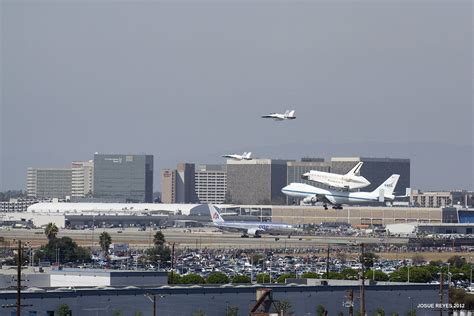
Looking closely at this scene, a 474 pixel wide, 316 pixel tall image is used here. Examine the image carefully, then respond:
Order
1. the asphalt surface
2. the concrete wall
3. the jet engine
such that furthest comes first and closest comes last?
the jet engine → the asphalt surface → the concrete wall

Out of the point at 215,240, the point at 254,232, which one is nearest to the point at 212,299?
the point at 215,240

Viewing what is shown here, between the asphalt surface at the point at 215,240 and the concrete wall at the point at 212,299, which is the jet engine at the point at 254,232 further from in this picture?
the concrete wall at the point at 212,299

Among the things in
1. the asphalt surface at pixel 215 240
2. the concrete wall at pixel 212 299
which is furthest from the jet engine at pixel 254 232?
the concrete wall at pixel 212 299

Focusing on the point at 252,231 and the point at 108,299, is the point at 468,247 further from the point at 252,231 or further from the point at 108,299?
the point at 108,299

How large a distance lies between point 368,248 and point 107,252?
1370 inches

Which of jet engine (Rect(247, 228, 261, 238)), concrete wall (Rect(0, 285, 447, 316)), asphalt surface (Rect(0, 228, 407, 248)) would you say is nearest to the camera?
concrete wall (Rect(0, 285, 447, 316))

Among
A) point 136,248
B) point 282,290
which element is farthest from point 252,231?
point 282,290

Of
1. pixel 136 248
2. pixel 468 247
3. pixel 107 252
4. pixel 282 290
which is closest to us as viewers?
pixel 282 290

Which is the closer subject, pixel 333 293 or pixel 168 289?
pixel 168 289

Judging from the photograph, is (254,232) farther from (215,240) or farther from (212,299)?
(212,299)

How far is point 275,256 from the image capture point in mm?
146875

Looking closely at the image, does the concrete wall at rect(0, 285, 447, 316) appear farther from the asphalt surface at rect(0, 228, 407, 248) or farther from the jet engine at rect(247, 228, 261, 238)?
the jet engine at rect(247, 228, 261, 238)

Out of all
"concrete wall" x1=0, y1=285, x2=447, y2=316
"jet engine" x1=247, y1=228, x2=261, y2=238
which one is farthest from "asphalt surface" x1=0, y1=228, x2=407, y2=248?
"concrete wall" x1=0, y1=285, x2=447, y2=316

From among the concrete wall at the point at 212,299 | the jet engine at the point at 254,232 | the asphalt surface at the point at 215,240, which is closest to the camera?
the concrete wall at the point at 212,299
